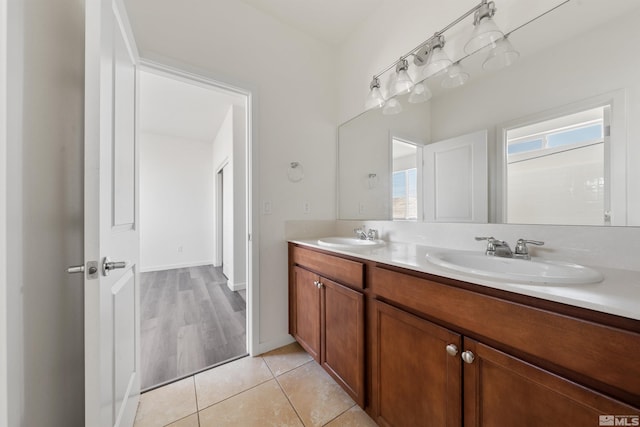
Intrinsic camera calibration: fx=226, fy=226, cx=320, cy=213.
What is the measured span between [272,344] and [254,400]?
46 centimetres

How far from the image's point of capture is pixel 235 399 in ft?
4.14

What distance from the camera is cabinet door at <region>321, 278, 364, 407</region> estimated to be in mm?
1101

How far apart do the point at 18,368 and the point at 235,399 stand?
38.4 inches

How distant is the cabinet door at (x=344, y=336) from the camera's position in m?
1.10

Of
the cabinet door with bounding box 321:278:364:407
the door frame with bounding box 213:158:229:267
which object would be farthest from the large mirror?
the door frame with bounding box 213:158:229:267

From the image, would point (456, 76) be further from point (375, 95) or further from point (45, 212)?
point (45, 212)

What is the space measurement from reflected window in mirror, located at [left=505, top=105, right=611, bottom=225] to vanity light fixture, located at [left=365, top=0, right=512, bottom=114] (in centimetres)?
38

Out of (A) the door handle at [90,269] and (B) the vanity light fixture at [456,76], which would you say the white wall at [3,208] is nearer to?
(A) the door handle at [90,269]

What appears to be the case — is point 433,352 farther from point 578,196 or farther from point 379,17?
point 379,17

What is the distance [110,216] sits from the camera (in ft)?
2.58

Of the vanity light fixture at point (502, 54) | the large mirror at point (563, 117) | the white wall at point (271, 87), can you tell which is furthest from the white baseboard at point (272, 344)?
the vanity light fixture at point (502, 54)

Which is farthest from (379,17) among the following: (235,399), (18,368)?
(235,399)

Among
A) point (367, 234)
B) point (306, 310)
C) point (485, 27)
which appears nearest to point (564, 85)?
point (485, 27)

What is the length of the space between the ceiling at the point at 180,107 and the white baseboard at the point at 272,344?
2139mm
